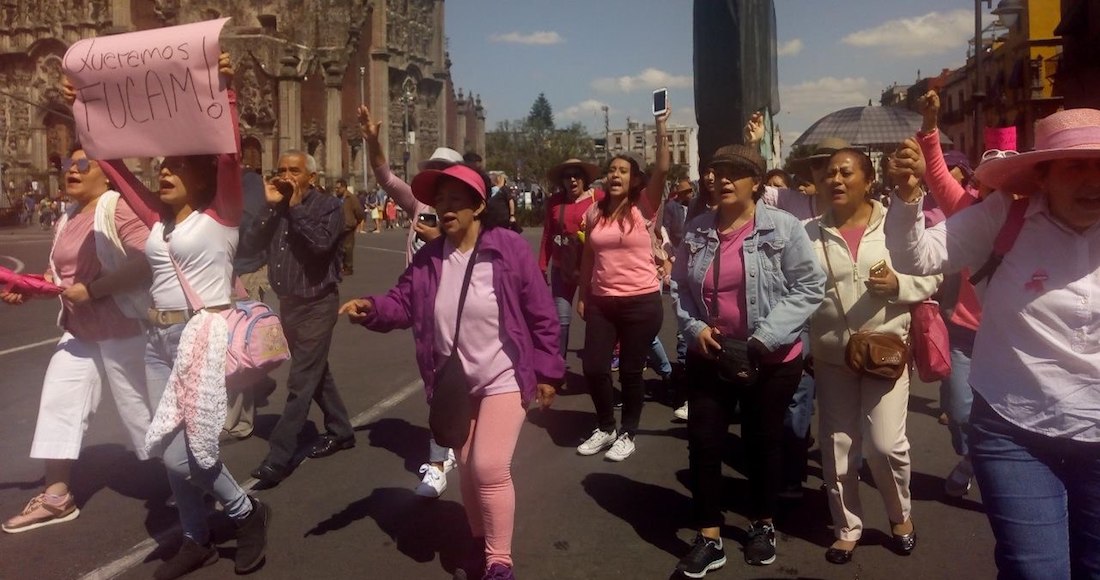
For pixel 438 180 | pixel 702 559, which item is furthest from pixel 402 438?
pixel 438 180

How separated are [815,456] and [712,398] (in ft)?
7.90

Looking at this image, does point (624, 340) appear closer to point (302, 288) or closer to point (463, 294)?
point (302, 288)

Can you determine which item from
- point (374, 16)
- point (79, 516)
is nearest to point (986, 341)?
point (79, 516)

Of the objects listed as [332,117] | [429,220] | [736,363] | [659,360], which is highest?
[332,117]

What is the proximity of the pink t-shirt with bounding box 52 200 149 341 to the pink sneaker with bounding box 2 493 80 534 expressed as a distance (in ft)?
3.02

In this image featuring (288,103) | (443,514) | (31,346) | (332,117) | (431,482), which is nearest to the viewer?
(443,514)

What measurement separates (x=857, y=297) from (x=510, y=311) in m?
1.75

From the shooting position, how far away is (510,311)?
399cm

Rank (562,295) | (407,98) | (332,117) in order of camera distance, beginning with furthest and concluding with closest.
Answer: (407,98) < (332,117) < (562,295)

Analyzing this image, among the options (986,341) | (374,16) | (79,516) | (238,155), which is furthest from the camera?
(374,16)

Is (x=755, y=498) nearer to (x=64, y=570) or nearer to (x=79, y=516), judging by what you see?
(x=64, y=570)

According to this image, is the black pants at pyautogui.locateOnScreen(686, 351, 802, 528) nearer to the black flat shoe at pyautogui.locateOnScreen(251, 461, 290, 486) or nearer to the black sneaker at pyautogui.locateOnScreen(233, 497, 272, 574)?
the black sneaker at pyautogui.locateOnScreen(233, 497, 272, 574)

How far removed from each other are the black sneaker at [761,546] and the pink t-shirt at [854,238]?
1.39m

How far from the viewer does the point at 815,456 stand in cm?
636
